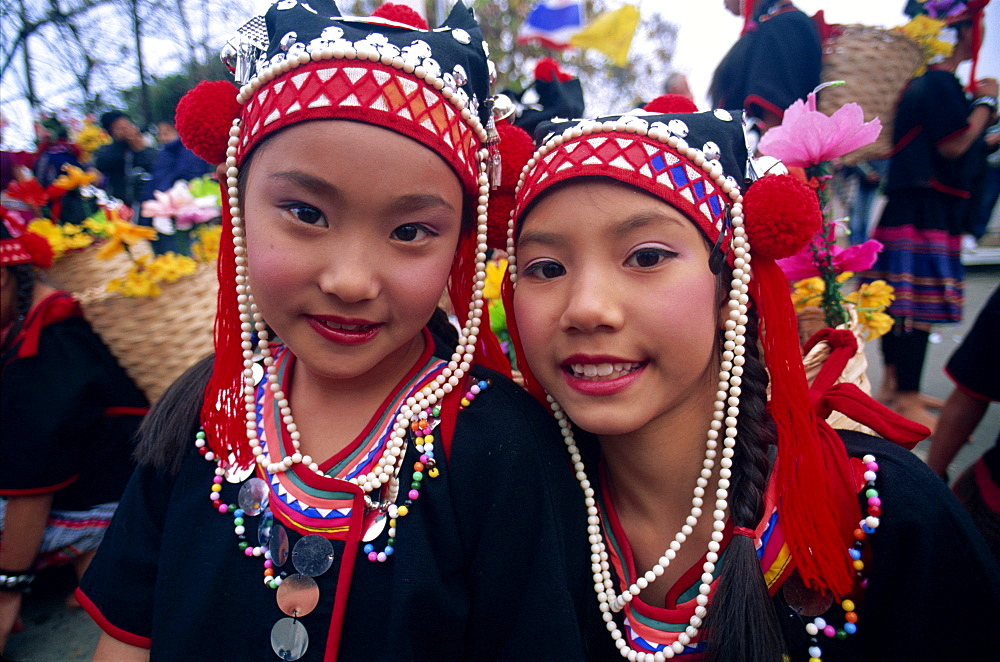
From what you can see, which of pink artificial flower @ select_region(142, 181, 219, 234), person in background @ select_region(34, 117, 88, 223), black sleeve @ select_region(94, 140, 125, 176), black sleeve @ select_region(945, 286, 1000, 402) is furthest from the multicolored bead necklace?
black sleeve @ select_region(94, 140, 125, 176)

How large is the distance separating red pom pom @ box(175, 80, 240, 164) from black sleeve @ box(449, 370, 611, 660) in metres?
0.82

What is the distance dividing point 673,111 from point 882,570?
1.09 metres

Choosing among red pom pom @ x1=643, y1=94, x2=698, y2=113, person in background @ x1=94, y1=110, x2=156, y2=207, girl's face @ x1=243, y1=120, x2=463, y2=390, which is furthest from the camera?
person in background @ x1=94, y1=110, x2=156, y2=207

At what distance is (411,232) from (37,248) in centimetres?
198

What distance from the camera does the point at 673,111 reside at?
53.2 inches

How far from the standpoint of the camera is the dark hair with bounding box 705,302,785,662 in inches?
42.8

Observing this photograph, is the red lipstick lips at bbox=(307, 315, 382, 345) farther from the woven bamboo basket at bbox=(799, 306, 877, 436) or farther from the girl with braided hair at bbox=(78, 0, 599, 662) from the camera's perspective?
the woven bamboo basket at bbox=(799, 306, 877, 436)

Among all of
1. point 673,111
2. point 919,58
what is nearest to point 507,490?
point 673,111

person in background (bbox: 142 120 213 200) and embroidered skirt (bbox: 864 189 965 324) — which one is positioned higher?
person in background (bbox: 142 120 213 200)

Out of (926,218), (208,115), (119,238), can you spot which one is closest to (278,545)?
(208,115)

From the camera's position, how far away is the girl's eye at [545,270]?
1205mm

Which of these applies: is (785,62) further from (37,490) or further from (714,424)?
(37,490)

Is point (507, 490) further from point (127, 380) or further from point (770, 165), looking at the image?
point (127, 380)

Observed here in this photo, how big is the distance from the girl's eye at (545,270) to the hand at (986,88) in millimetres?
3497
